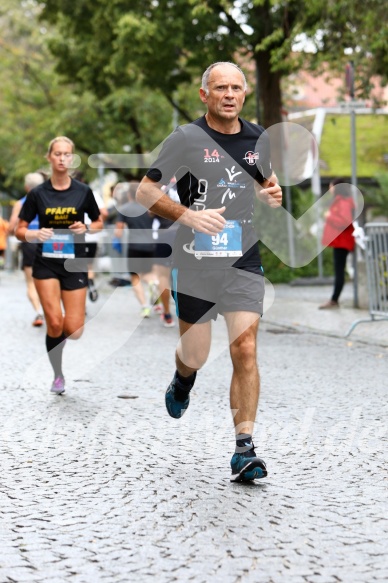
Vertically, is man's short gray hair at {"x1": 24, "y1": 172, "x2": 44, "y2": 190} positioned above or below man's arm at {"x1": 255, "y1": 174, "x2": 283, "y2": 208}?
above

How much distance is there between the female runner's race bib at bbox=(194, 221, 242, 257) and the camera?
5508 mm

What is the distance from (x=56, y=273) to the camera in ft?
28.5

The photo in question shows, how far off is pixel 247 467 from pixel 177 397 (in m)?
1.02

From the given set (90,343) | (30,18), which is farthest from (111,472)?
(30,18)

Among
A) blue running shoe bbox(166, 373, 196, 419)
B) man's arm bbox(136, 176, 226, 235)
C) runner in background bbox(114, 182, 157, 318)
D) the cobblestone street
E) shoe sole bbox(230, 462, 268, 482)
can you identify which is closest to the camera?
the cobblestone street

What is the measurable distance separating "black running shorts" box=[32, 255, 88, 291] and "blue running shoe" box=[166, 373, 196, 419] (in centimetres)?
266

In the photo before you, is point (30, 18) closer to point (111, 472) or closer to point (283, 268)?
point (283, 268)

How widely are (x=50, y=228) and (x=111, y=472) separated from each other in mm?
3384

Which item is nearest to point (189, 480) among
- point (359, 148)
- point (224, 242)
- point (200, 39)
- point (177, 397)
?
point (177, 397)

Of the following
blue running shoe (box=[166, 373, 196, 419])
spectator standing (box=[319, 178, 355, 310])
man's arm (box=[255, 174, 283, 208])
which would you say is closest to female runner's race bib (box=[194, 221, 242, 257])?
man's arm (box=[255, 174, 283, 208])

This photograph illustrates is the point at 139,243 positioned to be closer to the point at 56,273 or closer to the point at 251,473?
the point at 56,273

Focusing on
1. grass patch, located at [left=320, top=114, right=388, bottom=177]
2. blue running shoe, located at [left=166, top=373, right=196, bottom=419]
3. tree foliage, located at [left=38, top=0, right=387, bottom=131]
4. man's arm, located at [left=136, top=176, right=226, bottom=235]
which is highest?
tree foliage, located at [left=38, top=0, right=387, bottom=131]

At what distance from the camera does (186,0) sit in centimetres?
2086

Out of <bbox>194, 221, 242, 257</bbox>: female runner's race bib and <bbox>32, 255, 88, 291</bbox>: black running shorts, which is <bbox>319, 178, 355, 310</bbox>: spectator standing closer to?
<bbox>32, 255, 88, 291</bbox>: black running shorts
